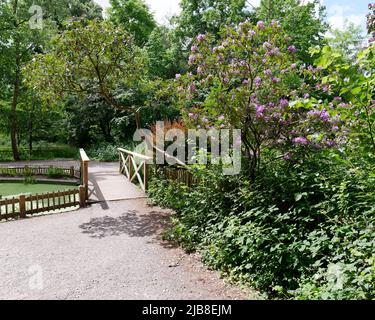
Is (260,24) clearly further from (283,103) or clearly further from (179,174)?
(179,174)

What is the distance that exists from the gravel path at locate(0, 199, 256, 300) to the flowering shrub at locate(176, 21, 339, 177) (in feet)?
7.92

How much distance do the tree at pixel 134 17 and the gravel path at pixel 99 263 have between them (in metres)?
21.7

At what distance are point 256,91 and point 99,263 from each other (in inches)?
149

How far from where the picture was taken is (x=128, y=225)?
6551mm

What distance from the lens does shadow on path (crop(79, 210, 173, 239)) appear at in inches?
239

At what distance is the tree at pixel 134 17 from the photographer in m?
25.3

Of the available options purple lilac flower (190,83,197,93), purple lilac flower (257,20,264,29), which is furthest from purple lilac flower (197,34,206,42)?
purple lilac flower (257,20,264,29)

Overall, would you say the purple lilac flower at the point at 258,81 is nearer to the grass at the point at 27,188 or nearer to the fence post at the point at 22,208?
the fence post at the point at 22,208

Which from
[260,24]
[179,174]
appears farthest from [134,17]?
[260,24]

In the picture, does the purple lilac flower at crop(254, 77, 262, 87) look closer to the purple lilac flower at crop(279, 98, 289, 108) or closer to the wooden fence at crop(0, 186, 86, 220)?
the purple lilac flower at crop(279, 98, 289, 108)

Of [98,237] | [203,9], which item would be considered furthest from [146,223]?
[203,9]

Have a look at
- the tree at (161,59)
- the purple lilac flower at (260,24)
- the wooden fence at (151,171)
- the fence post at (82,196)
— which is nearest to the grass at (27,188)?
the wooden fence at (151,171)

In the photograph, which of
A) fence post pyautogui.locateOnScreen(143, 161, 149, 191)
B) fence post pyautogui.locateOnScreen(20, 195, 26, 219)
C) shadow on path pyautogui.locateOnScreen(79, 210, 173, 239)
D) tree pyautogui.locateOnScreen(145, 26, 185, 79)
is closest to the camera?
shadow on path pyautogui.locateOnScreen(79, 210, 173, 239)
